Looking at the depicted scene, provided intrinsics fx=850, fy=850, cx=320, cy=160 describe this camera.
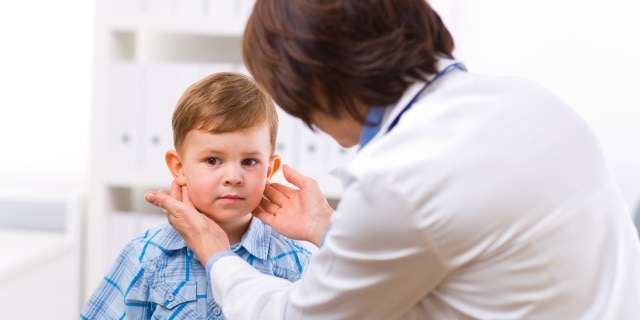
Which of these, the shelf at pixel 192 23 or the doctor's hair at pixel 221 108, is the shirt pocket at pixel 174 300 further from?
the shelf at pixel 192 23

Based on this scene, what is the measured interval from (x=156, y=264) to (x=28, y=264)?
46.8 inches

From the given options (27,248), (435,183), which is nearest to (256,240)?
(435,183)

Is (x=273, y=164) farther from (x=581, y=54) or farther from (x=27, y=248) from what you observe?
(x=581, y=54)

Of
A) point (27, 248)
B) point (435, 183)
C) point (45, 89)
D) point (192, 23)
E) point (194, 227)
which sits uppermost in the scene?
point (435, 183)

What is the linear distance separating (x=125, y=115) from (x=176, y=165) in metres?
1.16

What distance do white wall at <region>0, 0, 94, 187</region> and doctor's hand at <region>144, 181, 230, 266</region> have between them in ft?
5.83

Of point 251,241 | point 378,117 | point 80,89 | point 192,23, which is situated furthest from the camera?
point 80,89

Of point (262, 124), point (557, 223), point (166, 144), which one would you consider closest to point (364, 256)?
point (557, 223)

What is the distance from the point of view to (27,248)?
8.43 ft

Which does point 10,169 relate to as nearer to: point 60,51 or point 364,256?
point 60,51

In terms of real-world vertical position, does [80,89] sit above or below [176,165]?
below

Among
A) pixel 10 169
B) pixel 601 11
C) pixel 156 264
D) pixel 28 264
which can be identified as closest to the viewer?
pixel 156 264

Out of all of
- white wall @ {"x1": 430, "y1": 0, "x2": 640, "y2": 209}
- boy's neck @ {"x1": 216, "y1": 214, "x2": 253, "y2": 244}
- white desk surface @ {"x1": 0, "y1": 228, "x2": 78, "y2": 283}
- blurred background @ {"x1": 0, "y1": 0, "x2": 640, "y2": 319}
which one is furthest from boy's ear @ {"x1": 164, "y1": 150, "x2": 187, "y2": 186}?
white wall @ {"x1": 430, "y1": 0, "x2": 640, "y2": 209}

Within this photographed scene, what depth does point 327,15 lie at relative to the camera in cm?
104
